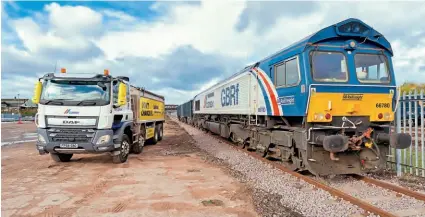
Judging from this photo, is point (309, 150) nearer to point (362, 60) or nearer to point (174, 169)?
point (362, 60)

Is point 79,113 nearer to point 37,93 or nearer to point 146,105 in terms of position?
point 37,93

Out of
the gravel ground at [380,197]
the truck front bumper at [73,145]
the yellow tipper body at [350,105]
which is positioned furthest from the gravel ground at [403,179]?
the truck front bumper at [73,145]

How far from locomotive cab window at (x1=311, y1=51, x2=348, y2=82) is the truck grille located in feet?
20.2

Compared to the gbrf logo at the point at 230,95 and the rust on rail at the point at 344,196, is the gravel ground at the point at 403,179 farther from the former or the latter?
the gbrf logo at the point at 230,95

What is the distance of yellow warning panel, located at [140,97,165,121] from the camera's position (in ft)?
41.5

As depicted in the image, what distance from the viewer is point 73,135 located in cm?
881

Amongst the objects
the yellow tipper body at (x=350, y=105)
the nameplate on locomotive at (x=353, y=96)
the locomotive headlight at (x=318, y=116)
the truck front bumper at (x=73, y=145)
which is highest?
the nameplate on locomotive at (x=353, y=96)

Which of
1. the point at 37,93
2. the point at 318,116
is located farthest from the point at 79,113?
the point at 318,116

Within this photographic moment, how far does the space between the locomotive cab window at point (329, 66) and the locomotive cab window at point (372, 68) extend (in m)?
0.36

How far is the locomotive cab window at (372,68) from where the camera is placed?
721 centimetres

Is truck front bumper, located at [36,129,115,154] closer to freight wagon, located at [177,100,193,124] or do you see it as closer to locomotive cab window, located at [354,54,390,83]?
locomotive cab window, located at [354,54,390,83]

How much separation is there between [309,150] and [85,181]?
523cm

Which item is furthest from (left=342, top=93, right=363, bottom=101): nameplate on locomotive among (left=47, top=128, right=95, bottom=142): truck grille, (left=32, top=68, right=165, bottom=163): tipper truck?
(left=47, top=128, right=95, bottom=142): truck grille

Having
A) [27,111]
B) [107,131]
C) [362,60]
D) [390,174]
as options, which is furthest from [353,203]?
[27,111]
